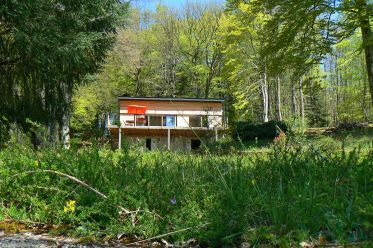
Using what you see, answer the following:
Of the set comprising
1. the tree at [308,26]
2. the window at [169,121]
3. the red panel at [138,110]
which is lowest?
the window at [169,121]

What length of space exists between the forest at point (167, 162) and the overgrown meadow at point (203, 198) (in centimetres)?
1

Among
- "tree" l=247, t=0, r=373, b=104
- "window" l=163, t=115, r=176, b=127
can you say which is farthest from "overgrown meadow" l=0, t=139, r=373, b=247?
"window" l=163, t=115, r=176, b=127

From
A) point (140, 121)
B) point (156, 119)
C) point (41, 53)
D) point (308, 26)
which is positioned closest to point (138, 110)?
point (140, 121)

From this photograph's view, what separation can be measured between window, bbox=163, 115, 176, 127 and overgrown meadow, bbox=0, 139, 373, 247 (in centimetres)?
2320

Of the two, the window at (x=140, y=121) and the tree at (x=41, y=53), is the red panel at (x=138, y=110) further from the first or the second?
the tree at (x=41, y=53)

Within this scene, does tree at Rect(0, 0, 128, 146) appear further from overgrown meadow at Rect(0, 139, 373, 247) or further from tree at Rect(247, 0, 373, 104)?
overgrown meadow at Rect(0, 139, 373, 247)

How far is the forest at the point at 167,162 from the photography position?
9.09 feet

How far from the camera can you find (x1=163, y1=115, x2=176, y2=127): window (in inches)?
1100

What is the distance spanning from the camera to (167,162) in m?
4.85

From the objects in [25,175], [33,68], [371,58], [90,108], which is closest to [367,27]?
[371,58]

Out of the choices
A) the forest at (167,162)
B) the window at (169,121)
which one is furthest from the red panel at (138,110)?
the forest at (167,162)

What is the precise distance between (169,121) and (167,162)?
23876 mm

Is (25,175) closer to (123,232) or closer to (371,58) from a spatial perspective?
(123,232)

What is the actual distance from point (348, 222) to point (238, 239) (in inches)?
25.3
